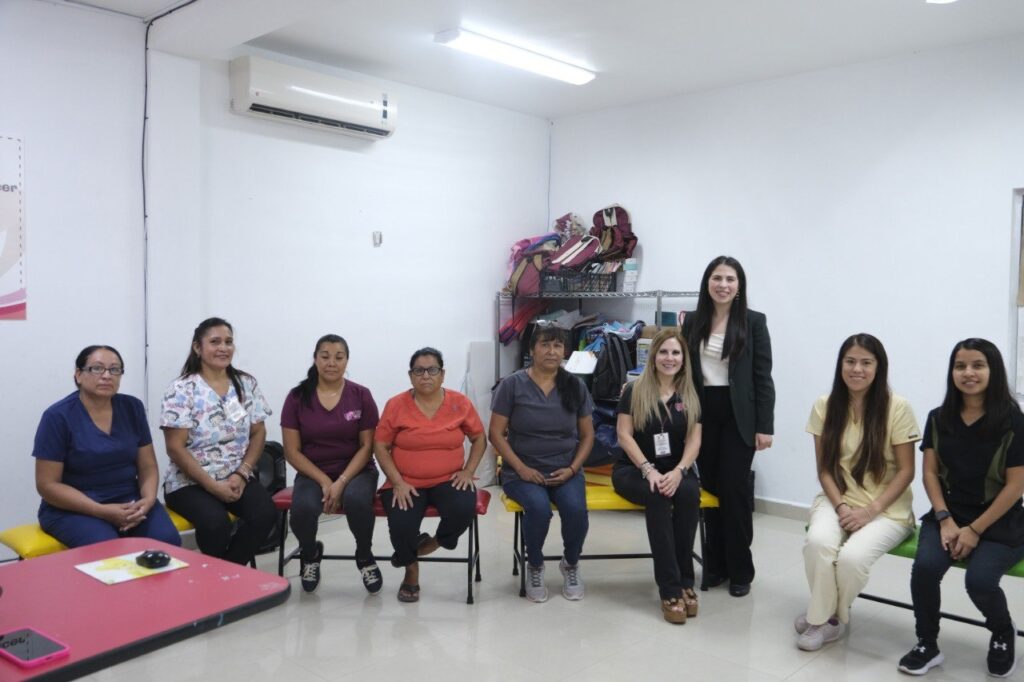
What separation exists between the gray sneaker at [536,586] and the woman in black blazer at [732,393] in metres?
0.76

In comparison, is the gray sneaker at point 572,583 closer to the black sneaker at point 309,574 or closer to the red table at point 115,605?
the black sneaker at point 309,574

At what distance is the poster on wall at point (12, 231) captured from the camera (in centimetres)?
378

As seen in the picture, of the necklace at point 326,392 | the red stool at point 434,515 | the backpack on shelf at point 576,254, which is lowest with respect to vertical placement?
the red stool at point 434,515

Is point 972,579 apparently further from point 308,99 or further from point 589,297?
point 308,99

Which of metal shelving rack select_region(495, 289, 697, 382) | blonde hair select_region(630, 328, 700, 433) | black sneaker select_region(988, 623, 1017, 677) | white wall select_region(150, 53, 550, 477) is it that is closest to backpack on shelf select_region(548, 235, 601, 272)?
metal shelving rack select_region(495, 289, 697, 382)

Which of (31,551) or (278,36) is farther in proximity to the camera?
(278,36)

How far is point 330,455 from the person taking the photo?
393cm

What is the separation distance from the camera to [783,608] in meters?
3.71

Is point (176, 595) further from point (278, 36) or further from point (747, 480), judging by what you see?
point (278, 36)

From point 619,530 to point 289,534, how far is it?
6.25ft

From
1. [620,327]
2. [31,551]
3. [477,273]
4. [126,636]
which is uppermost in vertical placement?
[477,273]

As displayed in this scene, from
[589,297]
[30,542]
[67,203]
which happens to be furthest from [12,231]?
[589,297]

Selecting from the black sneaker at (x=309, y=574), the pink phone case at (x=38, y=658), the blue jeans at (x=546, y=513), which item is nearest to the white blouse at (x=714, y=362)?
the blue jeans at (x=546, y=513)

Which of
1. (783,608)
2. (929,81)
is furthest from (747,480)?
(929,81)
